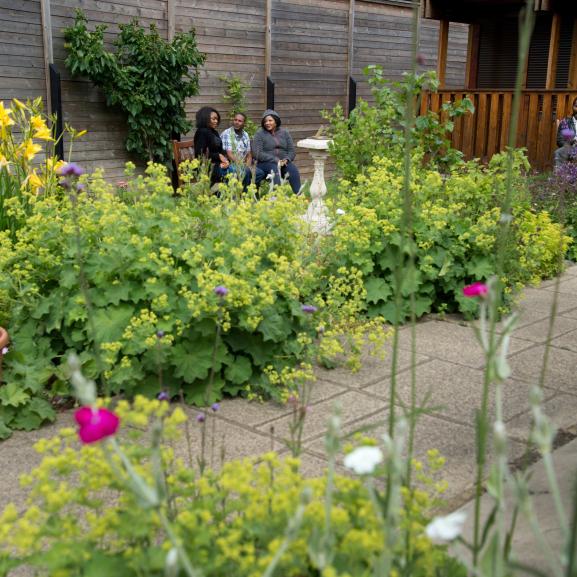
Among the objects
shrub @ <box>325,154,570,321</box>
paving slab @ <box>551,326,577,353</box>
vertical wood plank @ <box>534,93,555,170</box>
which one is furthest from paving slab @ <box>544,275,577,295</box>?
vertical wood plank @ <box>534,93,555,170</box>

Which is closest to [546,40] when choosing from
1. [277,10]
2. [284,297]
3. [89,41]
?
[277,10]

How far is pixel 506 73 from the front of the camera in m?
14.9

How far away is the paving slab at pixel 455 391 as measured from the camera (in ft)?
13.0

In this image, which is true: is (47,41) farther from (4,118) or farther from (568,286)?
(568,286)

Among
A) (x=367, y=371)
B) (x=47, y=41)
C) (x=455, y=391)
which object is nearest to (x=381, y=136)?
(x=367, y=371)

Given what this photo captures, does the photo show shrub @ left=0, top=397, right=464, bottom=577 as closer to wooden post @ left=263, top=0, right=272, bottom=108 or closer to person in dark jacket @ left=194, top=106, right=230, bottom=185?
person in dark jacket @ left=194, top=106, right=230, bottom=185

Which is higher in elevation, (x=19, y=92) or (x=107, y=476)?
(x=19, y=92)

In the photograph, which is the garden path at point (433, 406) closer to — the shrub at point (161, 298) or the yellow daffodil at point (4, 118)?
the shrub at point (161, 298)

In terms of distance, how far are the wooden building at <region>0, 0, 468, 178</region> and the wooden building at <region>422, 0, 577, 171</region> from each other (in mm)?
2071

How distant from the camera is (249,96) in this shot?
44.4 feet

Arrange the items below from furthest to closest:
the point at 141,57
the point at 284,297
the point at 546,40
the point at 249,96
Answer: the point at 546,40 < the point at 249,96 < the point at 141,57 < the point at 284,297

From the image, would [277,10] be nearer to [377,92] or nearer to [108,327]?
[377,92]

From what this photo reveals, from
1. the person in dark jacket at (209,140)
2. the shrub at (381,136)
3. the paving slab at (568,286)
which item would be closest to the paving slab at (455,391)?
the paving slab at (568,286)

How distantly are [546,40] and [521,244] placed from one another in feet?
32.1
